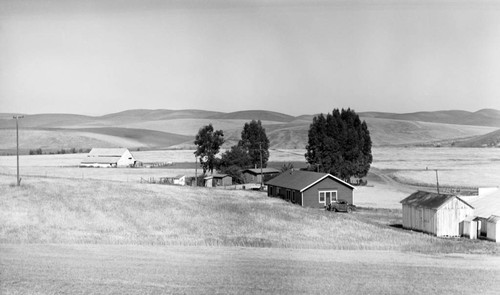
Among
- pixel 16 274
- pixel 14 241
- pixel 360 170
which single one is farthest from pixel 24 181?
pixel 360 170

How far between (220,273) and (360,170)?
67954 millimetres

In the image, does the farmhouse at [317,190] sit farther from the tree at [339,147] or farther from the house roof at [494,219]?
the tree at [339,147]

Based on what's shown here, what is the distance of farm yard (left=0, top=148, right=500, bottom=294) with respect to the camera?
21.4 m

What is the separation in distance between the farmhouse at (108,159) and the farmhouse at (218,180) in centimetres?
3563

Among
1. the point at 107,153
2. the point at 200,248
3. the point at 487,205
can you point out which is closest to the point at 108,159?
the point at 107,153

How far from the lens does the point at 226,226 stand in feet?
120

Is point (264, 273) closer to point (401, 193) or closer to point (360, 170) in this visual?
point (401, 193)

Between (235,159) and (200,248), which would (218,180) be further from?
(200,248)

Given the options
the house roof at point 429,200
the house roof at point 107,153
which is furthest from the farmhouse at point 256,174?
the house roof at point 429,200

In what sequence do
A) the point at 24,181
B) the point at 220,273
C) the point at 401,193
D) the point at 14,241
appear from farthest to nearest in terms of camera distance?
the point at 401,193
the point at 24,181
the point at 14,241
the point at 220,273

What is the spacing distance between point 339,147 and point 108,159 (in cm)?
5203

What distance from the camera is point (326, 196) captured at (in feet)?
190

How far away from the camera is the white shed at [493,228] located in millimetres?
37116

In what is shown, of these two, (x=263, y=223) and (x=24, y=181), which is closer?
(x=263, y=223)
